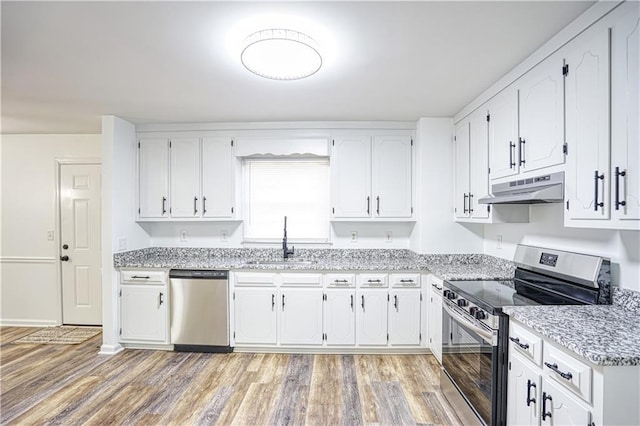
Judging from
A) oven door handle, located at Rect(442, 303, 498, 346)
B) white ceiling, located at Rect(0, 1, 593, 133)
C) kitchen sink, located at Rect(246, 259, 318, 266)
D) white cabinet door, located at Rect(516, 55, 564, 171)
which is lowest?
oven door handle, located at Rect(442, 303, 498, 346)

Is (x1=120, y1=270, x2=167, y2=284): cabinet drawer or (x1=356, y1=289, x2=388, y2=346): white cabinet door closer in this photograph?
(x1=356, y1=289, x2=388, y2=346): white cabinet door

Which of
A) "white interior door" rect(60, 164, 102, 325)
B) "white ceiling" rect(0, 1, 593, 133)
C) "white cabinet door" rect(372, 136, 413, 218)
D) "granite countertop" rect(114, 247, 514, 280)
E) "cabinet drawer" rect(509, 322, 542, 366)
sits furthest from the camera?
"white interior door" rect(60, 164, 102, 325)

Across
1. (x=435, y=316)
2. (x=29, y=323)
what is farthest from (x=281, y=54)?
(x=29, y=323)

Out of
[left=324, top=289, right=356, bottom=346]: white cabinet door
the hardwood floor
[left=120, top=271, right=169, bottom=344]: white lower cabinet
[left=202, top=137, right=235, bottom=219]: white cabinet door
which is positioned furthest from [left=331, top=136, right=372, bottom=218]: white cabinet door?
[left=120, top=271, right=169, bottom=344]: white lower cabinet

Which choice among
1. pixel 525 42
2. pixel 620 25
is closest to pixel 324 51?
pixel 525 42

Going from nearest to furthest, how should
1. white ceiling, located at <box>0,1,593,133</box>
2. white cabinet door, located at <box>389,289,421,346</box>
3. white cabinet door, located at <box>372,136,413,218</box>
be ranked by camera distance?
white ceiling, located at <box>0,1,593,133</box> < white cabinet door, located at <box>389,289,421,346</box> < white cabinet door, located at <box>372,136,413,218</box>

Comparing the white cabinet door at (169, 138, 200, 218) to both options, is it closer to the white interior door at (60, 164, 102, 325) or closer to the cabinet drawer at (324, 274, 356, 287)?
the white interior door at (60, 164, 102, 325)

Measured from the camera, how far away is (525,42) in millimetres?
1910

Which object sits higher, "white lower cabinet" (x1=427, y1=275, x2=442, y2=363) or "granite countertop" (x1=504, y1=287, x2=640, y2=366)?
"granite countertop" (x1=504, y1=287, x2=640, y2=366)

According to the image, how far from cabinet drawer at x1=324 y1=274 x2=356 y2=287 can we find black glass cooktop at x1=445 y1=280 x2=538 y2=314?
39.0 inches

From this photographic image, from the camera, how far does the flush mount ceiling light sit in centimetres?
173

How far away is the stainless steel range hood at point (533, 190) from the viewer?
1787 mm

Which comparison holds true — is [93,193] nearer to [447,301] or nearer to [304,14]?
[304,14]

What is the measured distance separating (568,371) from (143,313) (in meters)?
3.57
